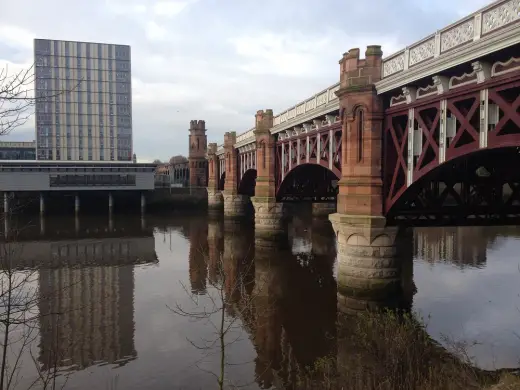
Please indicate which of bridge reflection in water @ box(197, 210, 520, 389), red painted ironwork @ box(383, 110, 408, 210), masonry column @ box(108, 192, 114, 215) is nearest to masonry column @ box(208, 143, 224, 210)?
masonry column @ box(108, 192, 114, 215)

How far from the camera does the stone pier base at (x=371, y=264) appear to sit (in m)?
17.0

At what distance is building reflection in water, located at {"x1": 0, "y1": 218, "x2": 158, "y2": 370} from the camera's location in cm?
1401

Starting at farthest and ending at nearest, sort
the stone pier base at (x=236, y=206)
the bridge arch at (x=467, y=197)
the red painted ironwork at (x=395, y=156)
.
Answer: the stone pier base at (x=236, y=206) → the bridge arch at (x=467, y=197) → the red painted ironwork at (x=395, y=156)

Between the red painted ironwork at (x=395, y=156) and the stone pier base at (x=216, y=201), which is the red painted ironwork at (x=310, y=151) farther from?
the stone pier base at (x=216, y=201)

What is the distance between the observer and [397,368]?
10055 millimetres

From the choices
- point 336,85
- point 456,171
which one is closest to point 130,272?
point 336,85

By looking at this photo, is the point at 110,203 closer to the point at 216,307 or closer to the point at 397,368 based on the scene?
the point at 216,307

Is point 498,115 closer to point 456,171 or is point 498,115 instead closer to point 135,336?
point 456,171

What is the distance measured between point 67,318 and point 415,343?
44.1 feet

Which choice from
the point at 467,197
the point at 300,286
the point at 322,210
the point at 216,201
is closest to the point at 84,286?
the point at 300,286

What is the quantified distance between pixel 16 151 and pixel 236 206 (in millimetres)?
90687

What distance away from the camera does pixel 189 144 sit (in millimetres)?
87688

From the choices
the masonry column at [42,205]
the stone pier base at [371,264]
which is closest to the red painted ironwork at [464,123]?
the stone pier base at [371,264]

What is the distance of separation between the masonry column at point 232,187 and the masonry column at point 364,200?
1337 inches
